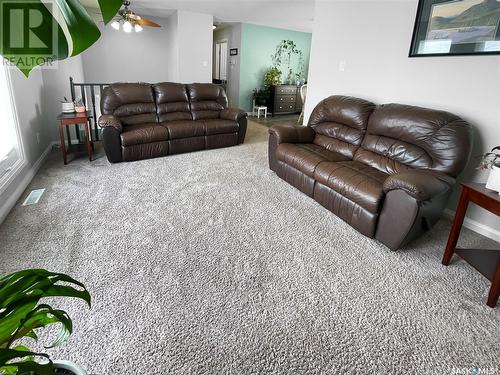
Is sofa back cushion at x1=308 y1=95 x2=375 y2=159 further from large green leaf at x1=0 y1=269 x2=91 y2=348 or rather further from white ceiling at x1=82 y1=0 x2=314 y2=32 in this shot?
large green leaf at x1=0 y1=269 x2=91 y2=348

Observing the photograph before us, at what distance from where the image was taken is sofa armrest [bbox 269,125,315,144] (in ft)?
10.9

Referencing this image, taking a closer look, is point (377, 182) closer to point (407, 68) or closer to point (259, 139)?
point (407, 68)

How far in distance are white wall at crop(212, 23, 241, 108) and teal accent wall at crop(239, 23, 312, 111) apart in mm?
113

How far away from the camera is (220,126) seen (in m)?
4.42

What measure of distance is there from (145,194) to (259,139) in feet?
9.10

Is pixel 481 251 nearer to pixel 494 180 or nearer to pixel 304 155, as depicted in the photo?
pixel 494 180

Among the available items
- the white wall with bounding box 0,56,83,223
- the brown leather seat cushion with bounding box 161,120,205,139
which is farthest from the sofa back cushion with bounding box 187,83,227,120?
the white wall with bounding box 0,56,83,223

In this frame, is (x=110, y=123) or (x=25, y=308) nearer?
(x=25, y=308)

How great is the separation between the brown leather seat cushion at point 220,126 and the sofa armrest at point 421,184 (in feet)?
9.28

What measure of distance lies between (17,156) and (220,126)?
8.17ft

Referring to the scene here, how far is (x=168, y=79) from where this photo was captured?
725cm

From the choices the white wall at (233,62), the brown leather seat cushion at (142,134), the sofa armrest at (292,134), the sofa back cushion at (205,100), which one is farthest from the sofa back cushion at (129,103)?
the white wall at (233,62)

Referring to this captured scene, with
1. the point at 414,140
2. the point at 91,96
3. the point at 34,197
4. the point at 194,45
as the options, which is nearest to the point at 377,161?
the point at 414,140

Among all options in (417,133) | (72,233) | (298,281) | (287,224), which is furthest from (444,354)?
(72,233)
